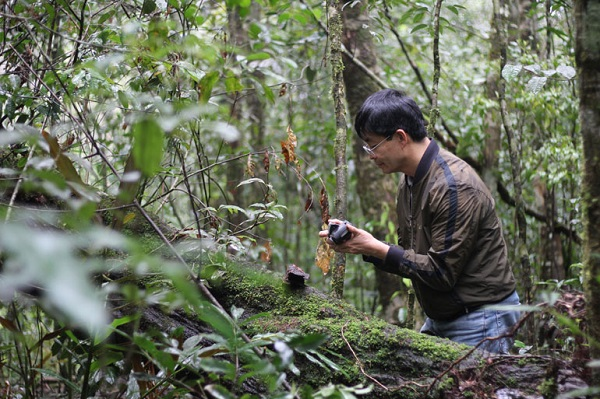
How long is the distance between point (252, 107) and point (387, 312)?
3.55m

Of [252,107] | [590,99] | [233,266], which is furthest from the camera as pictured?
[252,107]

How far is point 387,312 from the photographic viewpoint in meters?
5.54

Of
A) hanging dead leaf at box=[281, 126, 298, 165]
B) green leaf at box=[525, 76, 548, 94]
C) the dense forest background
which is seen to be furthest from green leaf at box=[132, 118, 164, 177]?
green leaf at box=[525, 76, 548, 94]

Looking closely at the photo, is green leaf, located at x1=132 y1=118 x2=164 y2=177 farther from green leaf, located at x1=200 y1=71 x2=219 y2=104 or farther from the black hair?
the black hair

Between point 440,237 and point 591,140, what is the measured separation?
157 cm

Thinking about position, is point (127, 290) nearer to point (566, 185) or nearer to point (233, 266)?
point (233, 266)

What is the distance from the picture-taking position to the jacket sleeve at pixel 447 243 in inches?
114

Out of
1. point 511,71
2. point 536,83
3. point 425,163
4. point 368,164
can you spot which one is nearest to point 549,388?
point 425,163

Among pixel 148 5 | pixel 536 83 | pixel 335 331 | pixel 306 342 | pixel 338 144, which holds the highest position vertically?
pixel 148 5

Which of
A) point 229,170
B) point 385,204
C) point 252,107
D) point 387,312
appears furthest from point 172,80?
point 252,107

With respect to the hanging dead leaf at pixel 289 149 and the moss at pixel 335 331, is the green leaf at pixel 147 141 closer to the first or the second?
the moss at pixel 335 331

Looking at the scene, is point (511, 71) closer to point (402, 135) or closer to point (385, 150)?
point (402, 135)

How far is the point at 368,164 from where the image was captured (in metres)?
5.63

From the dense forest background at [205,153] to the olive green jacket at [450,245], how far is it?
38 cm
